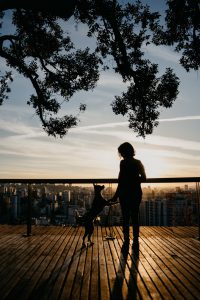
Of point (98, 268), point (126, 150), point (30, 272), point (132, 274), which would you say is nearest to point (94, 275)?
point (98, 268)

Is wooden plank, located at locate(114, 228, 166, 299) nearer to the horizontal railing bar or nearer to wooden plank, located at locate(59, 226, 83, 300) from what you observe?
wooden plank, located at locate(59, 226, 83, 300)

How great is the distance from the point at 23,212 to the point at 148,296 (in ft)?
Answer: 21.3

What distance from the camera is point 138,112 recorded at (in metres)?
11.2

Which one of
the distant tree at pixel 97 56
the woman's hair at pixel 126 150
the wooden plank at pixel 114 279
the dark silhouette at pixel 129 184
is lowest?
the wooden plank at pixel 114 279

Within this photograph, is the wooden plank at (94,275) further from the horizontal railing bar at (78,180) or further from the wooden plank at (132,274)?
the horizontal railing bar at (78,180)

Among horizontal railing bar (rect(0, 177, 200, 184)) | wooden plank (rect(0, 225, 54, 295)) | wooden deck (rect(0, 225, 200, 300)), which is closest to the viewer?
wooden deck (rect(0, 225, 200, 300))

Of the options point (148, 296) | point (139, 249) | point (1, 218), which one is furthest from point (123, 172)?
point (1, 218)

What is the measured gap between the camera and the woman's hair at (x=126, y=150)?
7.26 metres

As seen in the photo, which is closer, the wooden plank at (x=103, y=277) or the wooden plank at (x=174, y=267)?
the wooden plank at (x=103, y=277)

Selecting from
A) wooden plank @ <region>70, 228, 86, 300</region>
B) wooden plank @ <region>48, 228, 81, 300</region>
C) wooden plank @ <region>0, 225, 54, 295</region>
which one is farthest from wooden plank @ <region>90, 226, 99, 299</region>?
wooden plank @ <region>0, 225, 54, 295</region>

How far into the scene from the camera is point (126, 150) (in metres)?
7.26

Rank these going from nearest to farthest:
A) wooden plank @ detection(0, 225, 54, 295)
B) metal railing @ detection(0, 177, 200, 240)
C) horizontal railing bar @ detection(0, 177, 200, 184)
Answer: wooden plank @ detection(0, 225, 54, 295) < metal railing @ detection(0, 177, 200, 240) < horizontal railing bar @ detection(0, 177, 200, 184)

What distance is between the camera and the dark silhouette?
7.20 meters

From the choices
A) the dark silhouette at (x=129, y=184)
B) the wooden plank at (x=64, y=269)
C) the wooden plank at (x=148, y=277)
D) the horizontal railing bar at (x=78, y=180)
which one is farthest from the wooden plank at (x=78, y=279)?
the horizontal railing bar at (x=78, y=180)
